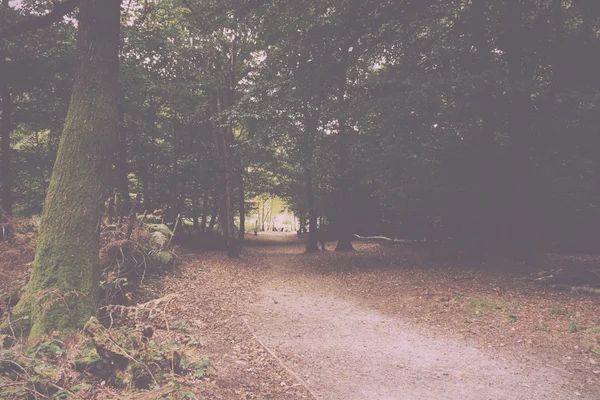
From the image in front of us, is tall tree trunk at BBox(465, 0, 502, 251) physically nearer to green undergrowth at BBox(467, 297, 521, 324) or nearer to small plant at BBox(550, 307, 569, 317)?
green undergrowth at BBox(467, 297, 521, 324)

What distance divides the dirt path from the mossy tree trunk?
310cm

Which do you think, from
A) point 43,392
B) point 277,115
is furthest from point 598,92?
point 43,392

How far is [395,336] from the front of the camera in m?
6.34

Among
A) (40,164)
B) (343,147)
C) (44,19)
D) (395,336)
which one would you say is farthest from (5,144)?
(395,336)

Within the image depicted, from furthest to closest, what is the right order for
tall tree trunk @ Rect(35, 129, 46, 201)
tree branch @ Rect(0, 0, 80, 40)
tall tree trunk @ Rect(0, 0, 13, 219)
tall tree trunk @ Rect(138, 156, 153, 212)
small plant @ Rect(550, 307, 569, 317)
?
1. tall tree trunk @ Rect(138, 156, 153, 212)
2. tall tree trunk @ Rect(35, 129, 46, 201)
3. tall tree trunk @ Rect(0, 0, 13, 219)
4. small plant @ Rect(550, 307, 569, 317)
5. tree branch @ Rect(0, 0, 80, 40)

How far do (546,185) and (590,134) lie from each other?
181 cm

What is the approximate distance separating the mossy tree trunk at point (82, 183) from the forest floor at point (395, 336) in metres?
1.82

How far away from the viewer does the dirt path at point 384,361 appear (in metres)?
4.32

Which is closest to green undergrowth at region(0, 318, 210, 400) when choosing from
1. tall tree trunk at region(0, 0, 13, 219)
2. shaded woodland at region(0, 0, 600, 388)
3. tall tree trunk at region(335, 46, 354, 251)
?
shaded woodland at region(0, 0, 600, 388)

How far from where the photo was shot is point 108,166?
504 cm

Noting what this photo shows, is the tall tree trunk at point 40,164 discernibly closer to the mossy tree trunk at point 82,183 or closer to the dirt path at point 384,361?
the mossy tree trunk at point 82,183

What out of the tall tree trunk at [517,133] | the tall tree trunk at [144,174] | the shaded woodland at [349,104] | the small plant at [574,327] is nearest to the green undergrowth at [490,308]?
the small plant at [574,327]

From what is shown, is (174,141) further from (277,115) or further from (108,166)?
(108,166)

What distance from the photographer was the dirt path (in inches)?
170
